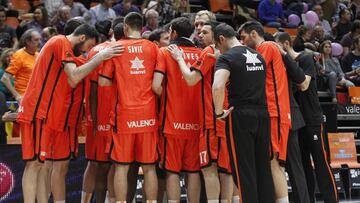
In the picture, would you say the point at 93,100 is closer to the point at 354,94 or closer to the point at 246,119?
the point at 246,119

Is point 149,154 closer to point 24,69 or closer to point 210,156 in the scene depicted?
point 210,156

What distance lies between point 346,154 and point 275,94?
4.80m

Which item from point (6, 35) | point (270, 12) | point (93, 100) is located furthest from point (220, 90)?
point (270, 12)

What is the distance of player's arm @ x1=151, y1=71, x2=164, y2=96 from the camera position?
28.6ft

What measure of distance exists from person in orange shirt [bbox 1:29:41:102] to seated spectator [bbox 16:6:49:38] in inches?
135

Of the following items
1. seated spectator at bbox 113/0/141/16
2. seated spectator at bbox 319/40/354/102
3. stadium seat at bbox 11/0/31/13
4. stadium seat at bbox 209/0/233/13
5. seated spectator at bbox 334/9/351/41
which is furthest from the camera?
seated spectator at bbox 334/9/351/41

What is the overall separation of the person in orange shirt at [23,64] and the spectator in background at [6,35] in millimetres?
2776

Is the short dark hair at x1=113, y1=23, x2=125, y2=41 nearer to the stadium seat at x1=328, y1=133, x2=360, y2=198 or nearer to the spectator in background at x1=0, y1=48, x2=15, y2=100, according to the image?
the spectator in background at x1=0, y1=48, x2=15, y2=100

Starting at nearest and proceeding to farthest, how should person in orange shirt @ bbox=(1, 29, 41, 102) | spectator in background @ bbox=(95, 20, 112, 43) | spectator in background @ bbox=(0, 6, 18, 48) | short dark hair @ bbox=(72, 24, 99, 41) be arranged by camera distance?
short dark hair @ bbox=(72, 24, 99, 41), person in orange shirt @ bbox=(1, 29, 41, 102), spectator in background @ bbox=(95, 20, 112, 43), spectator in background @ bbox=(0, 6, 18, 48)

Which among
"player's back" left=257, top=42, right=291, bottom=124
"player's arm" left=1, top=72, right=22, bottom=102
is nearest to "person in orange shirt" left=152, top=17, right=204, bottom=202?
"player's back" left=257, top=42, right=291, bottom=124

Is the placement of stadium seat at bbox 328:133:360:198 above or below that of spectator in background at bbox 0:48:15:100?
below

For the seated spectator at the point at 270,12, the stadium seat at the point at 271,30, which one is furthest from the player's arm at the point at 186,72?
the seated spectator at the point at 270,12

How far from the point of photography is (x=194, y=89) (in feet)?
29.3

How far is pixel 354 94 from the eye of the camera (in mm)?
14883
